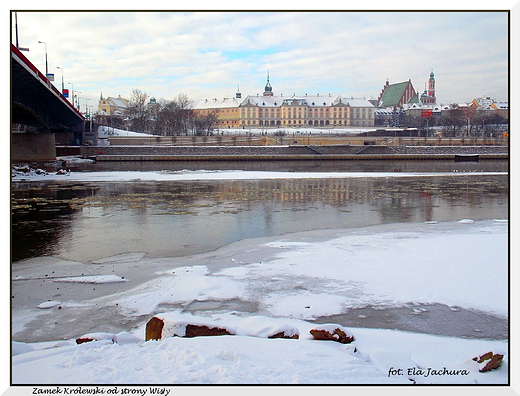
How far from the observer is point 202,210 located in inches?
933

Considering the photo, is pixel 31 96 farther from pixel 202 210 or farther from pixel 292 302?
pixel 292 302

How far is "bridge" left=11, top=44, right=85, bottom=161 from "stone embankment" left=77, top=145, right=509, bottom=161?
16.3 metres

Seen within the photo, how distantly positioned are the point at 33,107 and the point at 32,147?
17.7 meters

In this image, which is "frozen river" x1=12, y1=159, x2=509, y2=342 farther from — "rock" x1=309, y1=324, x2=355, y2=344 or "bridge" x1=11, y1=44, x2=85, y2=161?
"bridge" x1=11, y1=44, x2=85, y2=161

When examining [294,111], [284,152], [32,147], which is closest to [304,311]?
[32,147]

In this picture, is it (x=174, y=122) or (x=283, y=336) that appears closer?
(x=283, y=336)

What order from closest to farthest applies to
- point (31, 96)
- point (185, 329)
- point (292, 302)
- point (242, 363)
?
point (242, 363) → point (185, 329) → point (292, 302) → point (31, 96)

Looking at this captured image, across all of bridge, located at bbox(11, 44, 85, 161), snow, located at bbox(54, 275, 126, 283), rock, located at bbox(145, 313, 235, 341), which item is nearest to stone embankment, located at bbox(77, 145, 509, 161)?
bridge, located at bbox(11, 44, 85, 161)

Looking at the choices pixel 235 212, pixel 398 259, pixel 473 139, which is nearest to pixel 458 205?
pixel 235 212

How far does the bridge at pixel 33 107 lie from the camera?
28.1 m

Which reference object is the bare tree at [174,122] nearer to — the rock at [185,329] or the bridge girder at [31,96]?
the bridge girder at [31,96]

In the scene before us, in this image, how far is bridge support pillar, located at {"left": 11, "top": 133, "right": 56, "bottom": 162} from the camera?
57.5 metres

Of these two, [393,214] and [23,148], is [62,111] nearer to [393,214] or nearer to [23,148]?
[23,148]

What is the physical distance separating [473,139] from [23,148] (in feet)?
247
